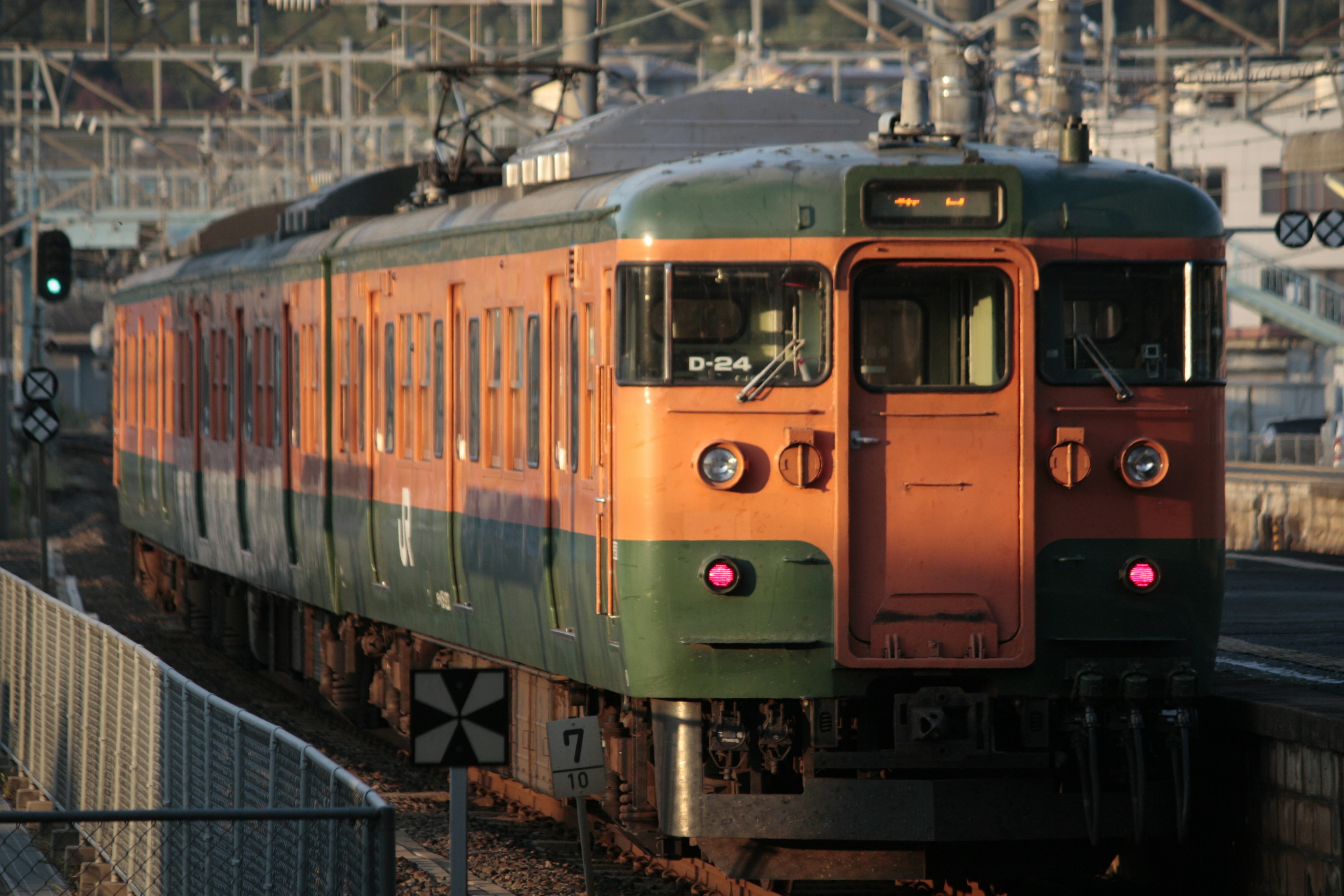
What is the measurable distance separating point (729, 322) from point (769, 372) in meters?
0.26

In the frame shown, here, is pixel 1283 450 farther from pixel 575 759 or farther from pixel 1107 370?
pixel 575 759

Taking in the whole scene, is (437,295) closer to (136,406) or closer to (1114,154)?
(136,406)

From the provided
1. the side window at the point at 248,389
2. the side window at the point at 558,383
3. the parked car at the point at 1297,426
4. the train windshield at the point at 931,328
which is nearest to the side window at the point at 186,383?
the side window at the point at 248,389

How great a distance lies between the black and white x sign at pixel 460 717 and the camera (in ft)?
24.5

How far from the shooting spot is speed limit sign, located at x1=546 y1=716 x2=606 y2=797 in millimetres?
9242

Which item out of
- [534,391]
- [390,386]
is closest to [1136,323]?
[534,391]

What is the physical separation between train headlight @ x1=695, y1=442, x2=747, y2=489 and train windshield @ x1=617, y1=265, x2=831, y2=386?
10.1 inches

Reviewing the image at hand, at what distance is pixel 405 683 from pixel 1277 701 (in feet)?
18.7

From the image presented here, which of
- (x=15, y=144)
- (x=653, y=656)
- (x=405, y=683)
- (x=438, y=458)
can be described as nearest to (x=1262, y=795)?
(x=653, y=656)

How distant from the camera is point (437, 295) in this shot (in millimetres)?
11852

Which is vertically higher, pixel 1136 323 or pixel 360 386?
pixel 1136 323

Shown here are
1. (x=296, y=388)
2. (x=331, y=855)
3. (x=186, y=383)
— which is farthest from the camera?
(x=186, y=383)

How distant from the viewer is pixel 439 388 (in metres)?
11.9

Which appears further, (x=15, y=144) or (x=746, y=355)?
(x=15, y=144)
